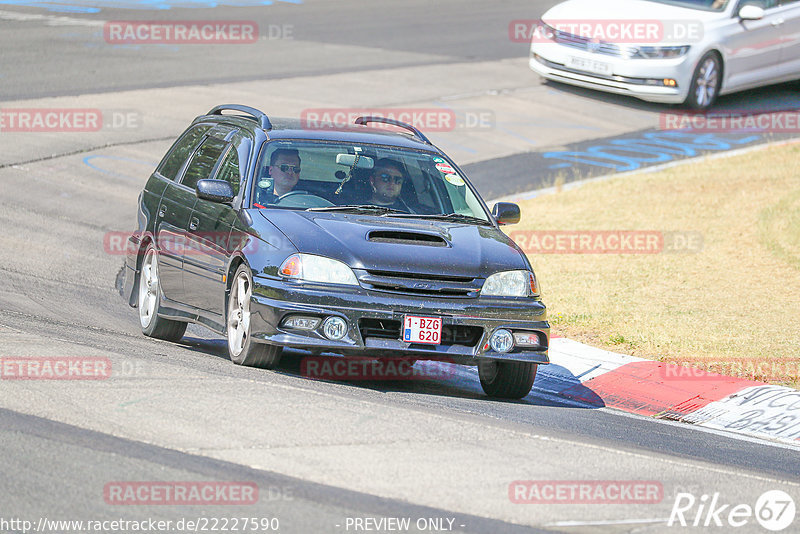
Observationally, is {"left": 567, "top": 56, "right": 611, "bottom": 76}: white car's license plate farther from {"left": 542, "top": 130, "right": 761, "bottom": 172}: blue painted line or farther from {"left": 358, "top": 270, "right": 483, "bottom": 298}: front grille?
{"left": 358, "top": 270, "right": 483, "bottom": 298}: front grille

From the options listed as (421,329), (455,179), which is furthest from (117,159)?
(421,329)

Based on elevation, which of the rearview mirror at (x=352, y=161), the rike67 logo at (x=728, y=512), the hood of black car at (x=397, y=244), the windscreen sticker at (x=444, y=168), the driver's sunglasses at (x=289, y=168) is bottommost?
the rike67 logo at (x=728, y=512)

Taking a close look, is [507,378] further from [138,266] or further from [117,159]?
[117,159]

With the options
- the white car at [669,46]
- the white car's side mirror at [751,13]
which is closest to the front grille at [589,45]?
the white car at [669,46]

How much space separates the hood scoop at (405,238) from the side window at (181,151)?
249cm

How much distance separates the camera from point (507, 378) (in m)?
9.05

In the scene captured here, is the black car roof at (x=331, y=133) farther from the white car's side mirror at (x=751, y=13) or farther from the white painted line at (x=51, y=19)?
the white painted line at (x=51, y=19)

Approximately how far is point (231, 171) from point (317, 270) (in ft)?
→ 5.33

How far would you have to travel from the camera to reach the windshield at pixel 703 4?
21500 millimetres

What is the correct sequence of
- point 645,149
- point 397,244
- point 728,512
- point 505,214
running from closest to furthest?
1. point 728,512
2. point 397,244
3. point 505,214
4. point 645,149

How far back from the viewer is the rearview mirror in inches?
369

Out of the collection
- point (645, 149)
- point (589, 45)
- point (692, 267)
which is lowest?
point (645, 149)

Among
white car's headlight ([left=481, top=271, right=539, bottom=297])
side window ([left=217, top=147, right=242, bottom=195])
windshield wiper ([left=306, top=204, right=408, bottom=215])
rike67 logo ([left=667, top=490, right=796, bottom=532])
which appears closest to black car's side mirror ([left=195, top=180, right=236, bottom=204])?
side window ([left=217, top=147, right=242, bottom=195])

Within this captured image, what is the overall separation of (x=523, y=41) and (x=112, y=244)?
15.3 meters
